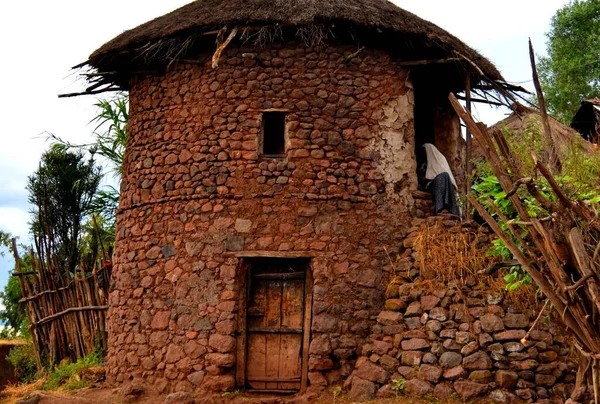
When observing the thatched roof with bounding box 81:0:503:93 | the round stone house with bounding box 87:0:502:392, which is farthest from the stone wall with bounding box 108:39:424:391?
the thatched roof with bounding box 81:0:503:93

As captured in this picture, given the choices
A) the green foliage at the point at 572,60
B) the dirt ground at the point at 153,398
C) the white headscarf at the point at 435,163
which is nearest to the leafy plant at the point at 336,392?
the dirt ground at the point at 153,398

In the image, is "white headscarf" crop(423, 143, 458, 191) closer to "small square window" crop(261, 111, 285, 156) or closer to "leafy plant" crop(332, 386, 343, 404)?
"small square window" crop(261, 111, 285, 156)

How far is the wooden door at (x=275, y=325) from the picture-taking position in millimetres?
9516

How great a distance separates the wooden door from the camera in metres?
9.52

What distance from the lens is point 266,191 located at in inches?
384

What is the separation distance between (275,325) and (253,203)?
1.57 metres

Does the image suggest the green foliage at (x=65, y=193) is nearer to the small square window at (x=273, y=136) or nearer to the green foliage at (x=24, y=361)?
the green foliage at (x=24, y=361)

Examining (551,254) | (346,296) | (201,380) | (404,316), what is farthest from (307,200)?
(551,254)

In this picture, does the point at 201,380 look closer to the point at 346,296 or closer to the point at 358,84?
the point at 346,296

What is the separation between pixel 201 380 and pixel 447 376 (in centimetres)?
299

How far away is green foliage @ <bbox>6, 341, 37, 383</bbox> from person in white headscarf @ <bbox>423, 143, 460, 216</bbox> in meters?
7.73

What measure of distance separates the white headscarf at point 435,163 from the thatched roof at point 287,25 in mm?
1219

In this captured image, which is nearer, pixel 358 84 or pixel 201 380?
pixel 201 380

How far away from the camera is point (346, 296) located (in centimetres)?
944
